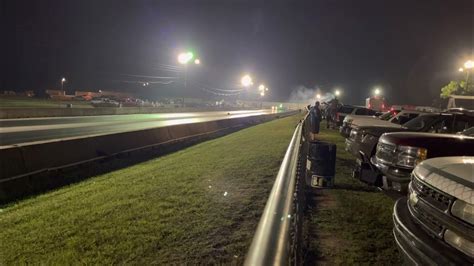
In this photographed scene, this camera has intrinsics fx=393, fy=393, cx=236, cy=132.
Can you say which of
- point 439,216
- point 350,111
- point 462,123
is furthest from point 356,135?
point 350,111

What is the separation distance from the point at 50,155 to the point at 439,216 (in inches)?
326

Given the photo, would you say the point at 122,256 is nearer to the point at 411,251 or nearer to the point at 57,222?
the point at 57,222

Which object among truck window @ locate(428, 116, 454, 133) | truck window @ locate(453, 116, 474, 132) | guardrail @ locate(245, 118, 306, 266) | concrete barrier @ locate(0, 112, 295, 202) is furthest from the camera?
truck window @ locate(428, 116, 454, 133)

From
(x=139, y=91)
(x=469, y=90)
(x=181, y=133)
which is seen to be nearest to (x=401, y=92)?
(x=469, y=90)

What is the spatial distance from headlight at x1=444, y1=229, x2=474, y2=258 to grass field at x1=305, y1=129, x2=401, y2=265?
5.25 ft

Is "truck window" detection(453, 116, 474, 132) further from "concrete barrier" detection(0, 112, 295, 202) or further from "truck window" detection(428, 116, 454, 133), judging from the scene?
"concrete barrier" detection(0, 112, 295, 202)

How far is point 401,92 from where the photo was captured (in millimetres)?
112812

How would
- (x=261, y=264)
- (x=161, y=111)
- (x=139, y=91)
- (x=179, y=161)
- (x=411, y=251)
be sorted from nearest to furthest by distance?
(x=261, y=264) → (x=411, y=251) → (x=179, y=161) → (x=161, y=111) → (x=139, y=91)

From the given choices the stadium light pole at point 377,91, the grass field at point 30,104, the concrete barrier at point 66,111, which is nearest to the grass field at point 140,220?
the concrete barrier at point 66,111

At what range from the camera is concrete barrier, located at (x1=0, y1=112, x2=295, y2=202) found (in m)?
7.63

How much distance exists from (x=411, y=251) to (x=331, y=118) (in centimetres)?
2583

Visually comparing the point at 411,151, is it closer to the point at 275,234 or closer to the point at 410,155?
the point at 410,155

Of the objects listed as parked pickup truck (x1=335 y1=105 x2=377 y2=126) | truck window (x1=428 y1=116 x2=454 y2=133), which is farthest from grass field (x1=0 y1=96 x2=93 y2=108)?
truck window (x1=428 y1=116 x2=454 y2=133)

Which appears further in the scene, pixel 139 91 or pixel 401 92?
pixel 139 91
